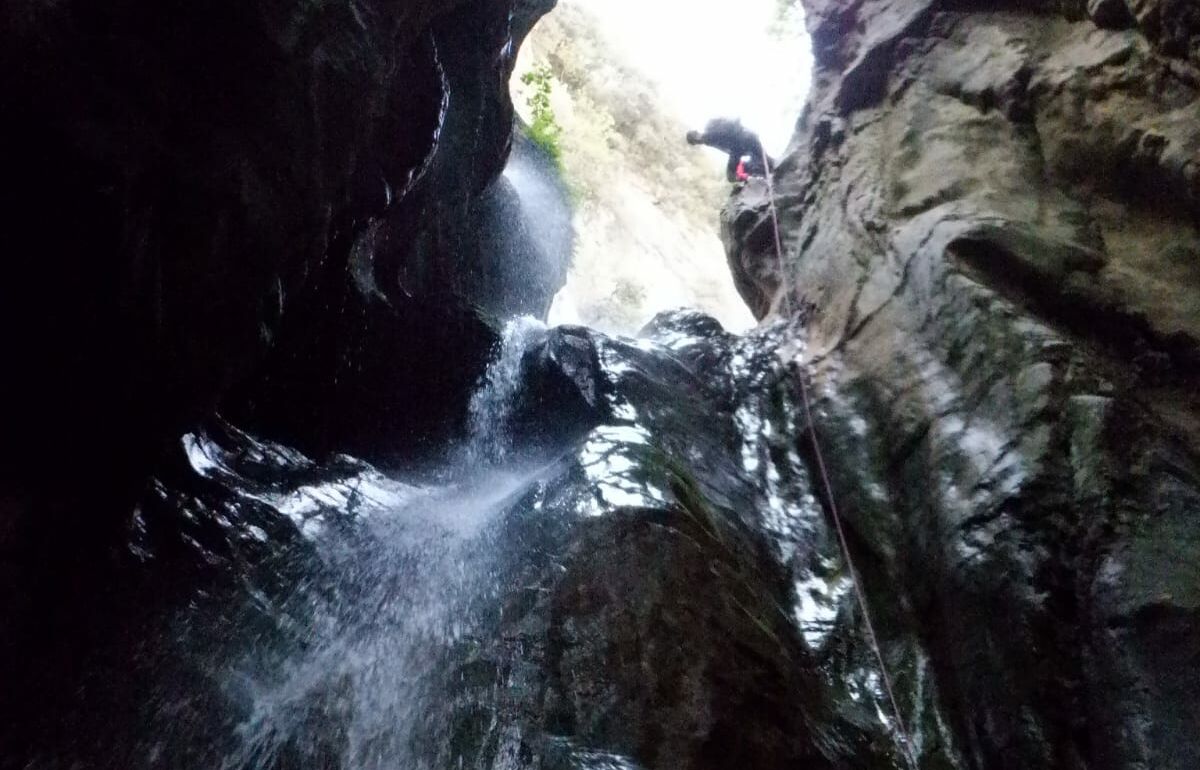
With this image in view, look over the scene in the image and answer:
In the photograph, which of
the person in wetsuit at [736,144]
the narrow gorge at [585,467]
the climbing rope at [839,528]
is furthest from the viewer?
the person in wetsuit at [736,144]

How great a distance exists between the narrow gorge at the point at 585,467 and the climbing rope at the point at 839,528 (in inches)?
1.0

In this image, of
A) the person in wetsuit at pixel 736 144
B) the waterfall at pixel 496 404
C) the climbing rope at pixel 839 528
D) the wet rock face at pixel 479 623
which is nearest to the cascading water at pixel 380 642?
the wet rock face at pixel 479 623

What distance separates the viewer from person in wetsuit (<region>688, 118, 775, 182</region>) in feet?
31.1

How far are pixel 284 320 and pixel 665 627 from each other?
3820 mm

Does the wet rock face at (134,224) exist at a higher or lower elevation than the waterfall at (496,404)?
lower

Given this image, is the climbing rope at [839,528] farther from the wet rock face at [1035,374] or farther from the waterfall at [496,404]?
the waterfall at [496,404]

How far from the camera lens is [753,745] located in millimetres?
3229

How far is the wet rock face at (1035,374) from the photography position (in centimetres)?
337

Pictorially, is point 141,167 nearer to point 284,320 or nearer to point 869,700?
point 284,320

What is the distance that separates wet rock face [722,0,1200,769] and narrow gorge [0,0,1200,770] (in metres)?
0.02

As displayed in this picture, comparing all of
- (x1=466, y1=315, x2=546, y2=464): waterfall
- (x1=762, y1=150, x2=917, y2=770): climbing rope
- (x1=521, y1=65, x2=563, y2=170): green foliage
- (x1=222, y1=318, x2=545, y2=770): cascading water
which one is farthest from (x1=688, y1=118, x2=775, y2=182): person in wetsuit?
(x1=222, y1=318, x2=545, y2=770): cascading water

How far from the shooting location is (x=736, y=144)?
9.67 meters

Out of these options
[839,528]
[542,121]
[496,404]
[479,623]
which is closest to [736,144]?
[542,121]

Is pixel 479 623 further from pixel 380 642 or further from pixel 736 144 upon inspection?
pixel 736 144
